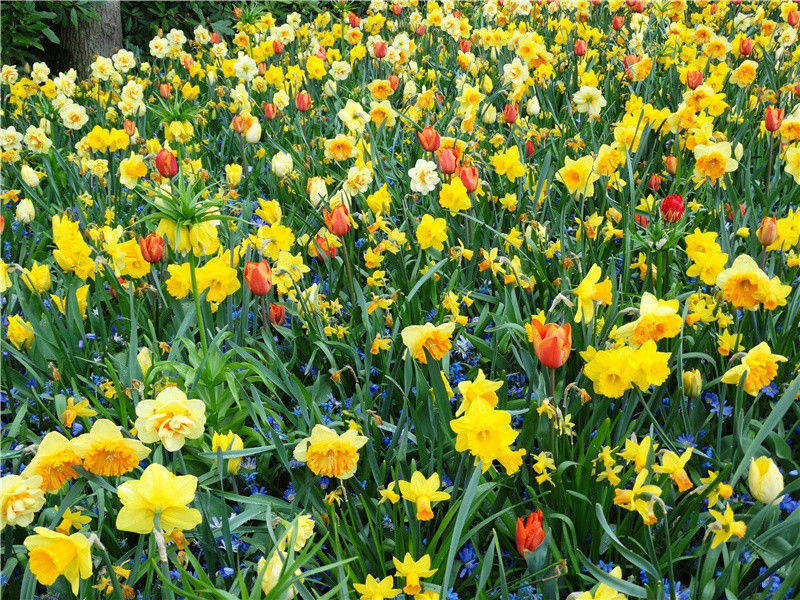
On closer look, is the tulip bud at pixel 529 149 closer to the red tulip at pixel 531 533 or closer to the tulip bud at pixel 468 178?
the tulip bud at pixel 468 178

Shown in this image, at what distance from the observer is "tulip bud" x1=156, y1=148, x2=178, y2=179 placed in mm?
2344

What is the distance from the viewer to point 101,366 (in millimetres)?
2031

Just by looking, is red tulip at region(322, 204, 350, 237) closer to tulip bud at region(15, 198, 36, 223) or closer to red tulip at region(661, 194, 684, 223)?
red tulip at region(661, 194, 684, 223)

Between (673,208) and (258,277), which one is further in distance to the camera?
(673,208)

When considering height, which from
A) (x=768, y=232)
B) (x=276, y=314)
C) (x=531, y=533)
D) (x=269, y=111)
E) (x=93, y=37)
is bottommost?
(x=531, y=533)

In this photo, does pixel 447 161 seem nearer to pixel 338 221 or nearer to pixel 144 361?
pixel 338 221

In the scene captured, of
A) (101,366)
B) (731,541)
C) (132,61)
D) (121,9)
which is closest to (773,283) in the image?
(731,541)

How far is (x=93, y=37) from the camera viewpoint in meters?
5.34

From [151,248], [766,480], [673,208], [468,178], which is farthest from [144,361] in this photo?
[673,208]

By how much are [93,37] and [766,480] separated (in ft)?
17.9

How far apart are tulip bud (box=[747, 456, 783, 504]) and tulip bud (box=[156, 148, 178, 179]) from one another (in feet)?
6.24

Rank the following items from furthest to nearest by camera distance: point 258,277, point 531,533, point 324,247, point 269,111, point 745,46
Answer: point 745,46, point 269,111, point 324,247, point 258,277, point 531,533

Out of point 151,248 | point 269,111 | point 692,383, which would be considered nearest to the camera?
point 692,383

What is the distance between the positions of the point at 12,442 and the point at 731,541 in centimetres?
164
